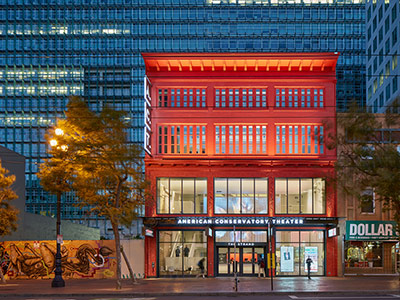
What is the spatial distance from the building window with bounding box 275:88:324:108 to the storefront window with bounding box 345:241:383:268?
11.1 meters

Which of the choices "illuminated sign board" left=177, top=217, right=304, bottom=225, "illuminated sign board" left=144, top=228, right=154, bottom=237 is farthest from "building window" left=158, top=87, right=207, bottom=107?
"illuminated sign board" left=144, top=228, right=154, bottom=237

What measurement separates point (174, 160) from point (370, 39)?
68377 millimetres

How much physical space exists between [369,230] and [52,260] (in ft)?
77.7

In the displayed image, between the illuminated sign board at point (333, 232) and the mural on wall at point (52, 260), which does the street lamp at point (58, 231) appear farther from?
the illuminated sign board at point (333, 232)

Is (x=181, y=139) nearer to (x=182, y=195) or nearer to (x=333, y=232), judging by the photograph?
(x=182, y=195)

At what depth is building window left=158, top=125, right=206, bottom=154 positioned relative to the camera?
43594 mm

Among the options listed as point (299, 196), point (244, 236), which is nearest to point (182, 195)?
point (244, 236)

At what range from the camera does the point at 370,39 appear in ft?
327

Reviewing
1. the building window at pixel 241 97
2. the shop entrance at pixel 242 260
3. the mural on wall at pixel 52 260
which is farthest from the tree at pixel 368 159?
the mural on wall at pixel 52 260

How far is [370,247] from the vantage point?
4309 centimetres

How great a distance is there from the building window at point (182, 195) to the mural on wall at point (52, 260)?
5.23 metres

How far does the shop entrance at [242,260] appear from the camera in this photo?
42.5 meters

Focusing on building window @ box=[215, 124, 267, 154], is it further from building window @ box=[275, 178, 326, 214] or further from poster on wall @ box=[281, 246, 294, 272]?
poster on wall @ box=[281, 246, 294, 272]

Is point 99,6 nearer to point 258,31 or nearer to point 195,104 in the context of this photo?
point 258,31
